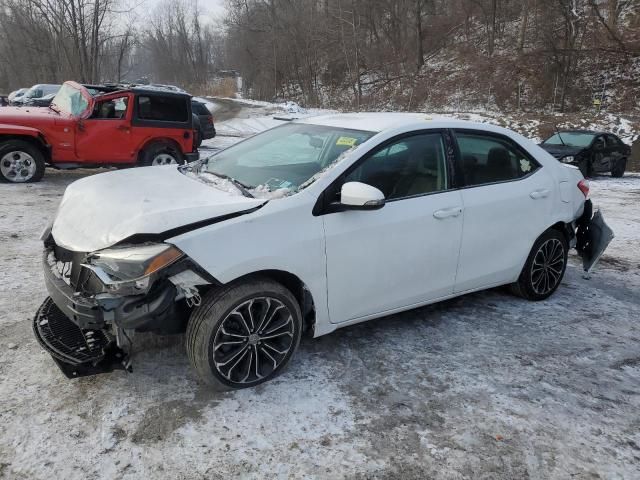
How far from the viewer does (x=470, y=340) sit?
393cm

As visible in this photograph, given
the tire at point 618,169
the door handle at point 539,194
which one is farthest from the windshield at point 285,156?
the tire at point 618,169

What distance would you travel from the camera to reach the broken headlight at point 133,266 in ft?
8.80

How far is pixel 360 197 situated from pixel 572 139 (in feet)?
44.5

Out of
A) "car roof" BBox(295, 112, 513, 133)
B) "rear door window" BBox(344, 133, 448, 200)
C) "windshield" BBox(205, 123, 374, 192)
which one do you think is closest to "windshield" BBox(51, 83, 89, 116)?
"windshield" BBox(205, 123, 374, 192)

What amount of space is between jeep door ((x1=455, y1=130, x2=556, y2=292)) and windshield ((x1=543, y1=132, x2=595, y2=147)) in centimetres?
1110

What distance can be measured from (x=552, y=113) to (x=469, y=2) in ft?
48.6

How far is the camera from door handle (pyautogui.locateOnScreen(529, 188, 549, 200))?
435 cm

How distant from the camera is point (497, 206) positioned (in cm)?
407

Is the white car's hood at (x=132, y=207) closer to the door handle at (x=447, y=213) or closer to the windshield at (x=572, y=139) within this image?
the door handle at (x=447, y=213)

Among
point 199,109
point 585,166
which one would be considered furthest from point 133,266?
point 585,166

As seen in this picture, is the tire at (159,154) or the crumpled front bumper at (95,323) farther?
the tire at (159,154)

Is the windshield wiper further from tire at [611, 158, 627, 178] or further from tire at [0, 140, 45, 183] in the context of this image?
tire at [611, 158, 627, 178]

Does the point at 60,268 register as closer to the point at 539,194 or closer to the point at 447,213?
the point at 447,213

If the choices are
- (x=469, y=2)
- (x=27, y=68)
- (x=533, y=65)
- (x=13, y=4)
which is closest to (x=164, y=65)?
(x=27, y=68)
